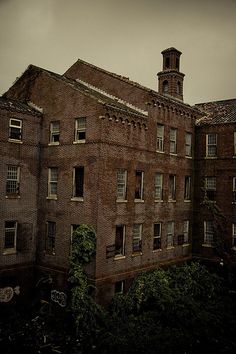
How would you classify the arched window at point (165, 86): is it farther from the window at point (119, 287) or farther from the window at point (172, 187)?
the window at point (119, 287)

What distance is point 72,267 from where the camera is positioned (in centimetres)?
2058

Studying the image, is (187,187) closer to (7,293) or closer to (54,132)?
(54,132)

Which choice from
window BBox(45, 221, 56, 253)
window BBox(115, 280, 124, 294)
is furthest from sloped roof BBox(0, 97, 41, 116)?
window BBox(115, 280, 124, 294)

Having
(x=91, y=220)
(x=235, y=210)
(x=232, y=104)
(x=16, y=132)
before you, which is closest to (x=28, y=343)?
(x=91, y=220)

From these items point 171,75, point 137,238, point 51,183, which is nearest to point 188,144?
point 171,75

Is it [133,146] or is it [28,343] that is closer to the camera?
[28,343]

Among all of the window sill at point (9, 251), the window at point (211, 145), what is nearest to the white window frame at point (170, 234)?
the window at point (211, 145)

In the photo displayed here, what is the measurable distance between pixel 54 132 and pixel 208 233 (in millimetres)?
15442

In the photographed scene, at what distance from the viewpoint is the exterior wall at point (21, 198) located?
73.0 ft

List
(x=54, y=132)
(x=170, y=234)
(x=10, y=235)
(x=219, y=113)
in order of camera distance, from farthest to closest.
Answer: (x=219, y=113), (x=170, y=234), (x=54, y=132), (x=10, y=235)

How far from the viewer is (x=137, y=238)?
2417 centimetres

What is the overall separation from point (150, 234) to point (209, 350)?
939 cm

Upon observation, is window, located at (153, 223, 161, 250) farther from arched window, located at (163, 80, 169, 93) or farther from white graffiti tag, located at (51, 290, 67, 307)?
arched window, located at (163, 80, 169, 93)

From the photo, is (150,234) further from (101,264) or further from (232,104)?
(232,104)
